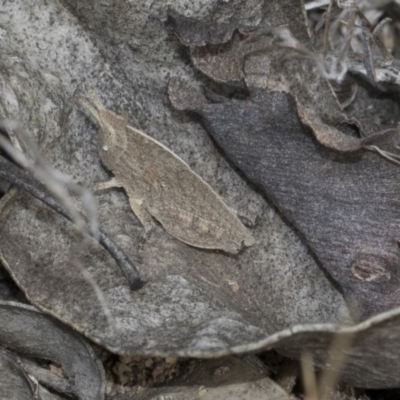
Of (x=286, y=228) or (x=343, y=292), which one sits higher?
(x=286, y=228)

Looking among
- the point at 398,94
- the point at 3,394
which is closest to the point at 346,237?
the point at 398,94

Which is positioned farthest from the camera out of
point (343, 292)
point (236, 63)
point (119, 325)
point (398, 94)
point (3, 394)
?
point (398, 94)

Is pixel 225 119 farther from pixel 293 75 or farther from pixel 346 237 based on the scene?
pixel 346 237

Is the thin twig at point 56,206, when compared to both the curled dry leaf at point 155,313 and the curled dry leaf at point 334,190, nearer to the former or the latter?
the curled dry leaf at point 155,313

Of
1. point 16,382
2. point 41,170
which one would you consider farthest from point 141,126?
point 16,382

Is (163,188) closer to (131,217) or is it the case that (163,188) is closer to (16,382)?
(131,217)

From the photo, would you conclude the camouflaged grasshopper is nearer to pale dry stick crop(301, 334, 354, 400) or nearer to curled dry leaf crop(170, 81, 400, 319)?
curled dry leaf crop(170, 81, 400, 319)

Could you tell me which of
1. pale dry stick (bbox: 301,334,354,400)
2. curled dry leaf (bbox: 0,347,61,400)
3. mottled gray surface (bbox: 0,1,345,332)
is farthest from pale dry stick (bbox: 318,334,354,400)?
curled dry leaf (bbox: 0,347,61,400)
